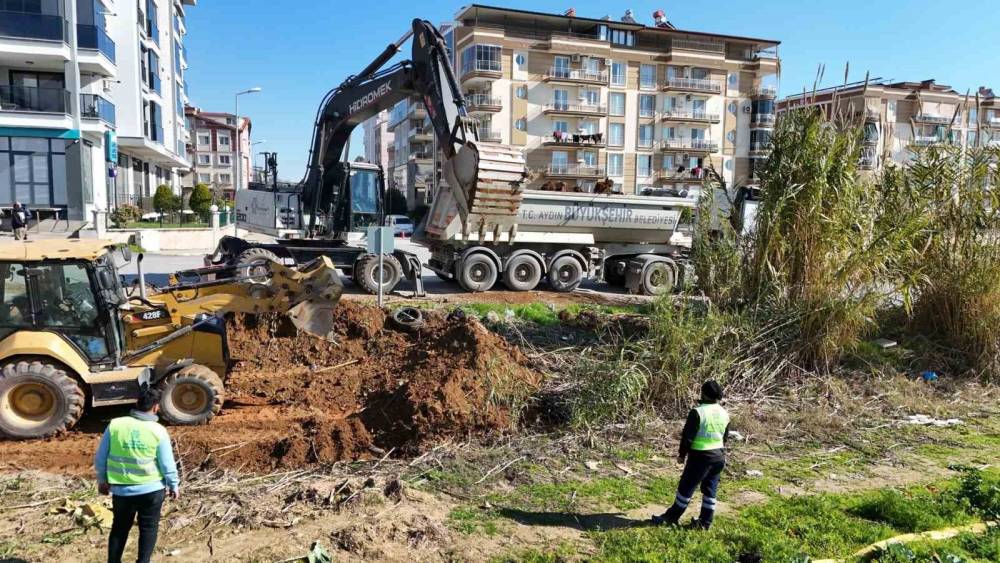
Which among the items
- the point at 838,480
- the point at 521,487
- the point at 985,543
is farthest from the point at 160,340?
the point at 985,543

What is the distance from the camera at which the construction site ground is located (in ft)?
15.2

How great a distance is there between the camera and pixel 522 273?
632 inches

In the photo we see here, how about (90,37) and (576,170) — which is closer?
(90,37)

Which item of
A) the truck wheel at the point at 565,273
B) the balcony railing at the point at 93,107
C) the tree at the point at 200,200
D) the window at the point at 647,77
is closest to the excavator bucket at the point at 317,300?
the truck wheel at the point at 565,273

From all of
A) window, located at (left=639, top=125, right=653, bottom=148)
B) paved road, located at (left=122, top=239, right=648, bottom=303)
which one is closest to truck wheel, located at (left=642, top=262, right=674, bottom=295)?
paved road, located at (left=122, top=239, right=648, bottom=303)

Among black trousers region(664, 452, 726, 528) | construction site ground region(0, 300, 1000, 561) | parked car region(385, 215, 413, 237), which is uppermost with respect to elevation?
parked car region(385, 215, 413, 237)

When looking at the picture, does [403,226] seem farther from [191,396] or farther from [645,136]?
[191,396]

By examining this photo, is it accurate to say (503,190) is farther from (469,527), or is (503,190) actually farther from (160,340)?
(469,527)

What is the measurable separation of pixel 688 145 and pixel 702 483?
56.1 meters

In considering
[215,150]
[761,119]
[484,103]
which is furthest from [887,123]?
[215,150]

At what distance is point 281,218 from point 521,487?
11.3 m

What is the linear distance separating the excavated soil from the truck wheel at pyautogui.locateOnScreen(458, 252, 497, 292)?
5.17m

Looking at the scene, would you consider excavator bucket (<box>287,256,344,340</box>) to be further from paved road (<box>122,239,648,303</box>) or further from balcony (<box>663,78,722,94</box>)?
balcony (<box>663,78,722,94</box>)

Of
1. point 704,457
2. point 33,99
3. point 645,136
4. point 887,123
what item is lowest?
point 704,457
